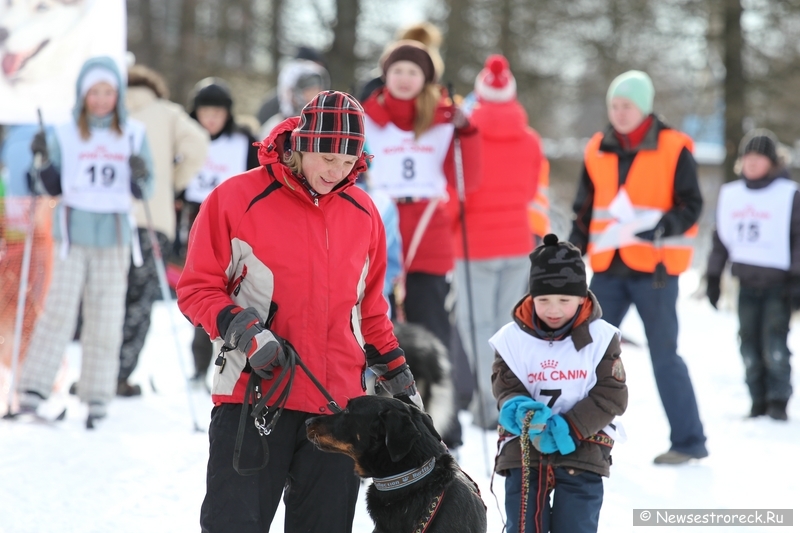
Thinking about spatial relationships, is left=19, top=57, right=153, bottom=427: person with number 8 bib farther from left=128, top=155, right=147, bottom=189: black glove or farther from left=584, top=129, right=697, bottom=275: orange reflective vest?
left=584, top=129, right=697, bottom=275: orange reflective vest

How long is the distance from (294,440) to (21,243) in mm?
4758

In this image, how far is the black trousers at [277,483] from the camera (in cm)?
298

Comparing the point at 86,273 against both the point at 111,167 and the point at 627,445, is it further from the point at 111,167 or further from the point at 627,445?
the point at 627,445

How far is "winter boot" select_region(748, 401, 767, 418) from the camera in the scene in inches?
280

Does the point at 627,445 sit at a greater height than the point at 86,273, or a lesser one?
lesser

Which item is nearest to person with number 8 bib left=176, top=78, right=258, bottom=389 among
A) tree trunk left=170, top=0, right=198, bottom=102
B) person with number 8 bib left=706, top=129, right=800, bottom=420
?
person with number 8 bib left=706, top=129, right=800, bottom=420

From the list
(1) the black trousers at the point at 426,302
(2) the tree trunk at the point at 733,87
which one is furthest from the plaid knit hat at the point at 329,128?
(2) the tree trunk at the point at 733,87

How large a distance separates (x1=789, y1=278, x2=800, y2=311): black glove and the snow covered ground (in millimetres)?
843

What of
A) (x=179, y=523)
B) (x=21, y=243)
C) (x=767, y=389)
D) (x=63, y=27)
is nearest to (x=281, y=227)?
(x=179, y=523)

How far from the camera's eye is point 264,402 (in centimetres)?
294

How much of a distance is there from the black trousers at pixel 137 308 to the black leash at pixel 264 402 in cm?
423

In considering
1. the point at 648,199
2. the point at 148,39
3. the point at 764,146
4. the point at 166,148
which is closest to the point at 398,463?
the point at 648,199

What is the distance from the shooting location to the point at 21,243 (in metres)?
7.14

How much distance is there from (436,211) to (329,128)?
2843mm
